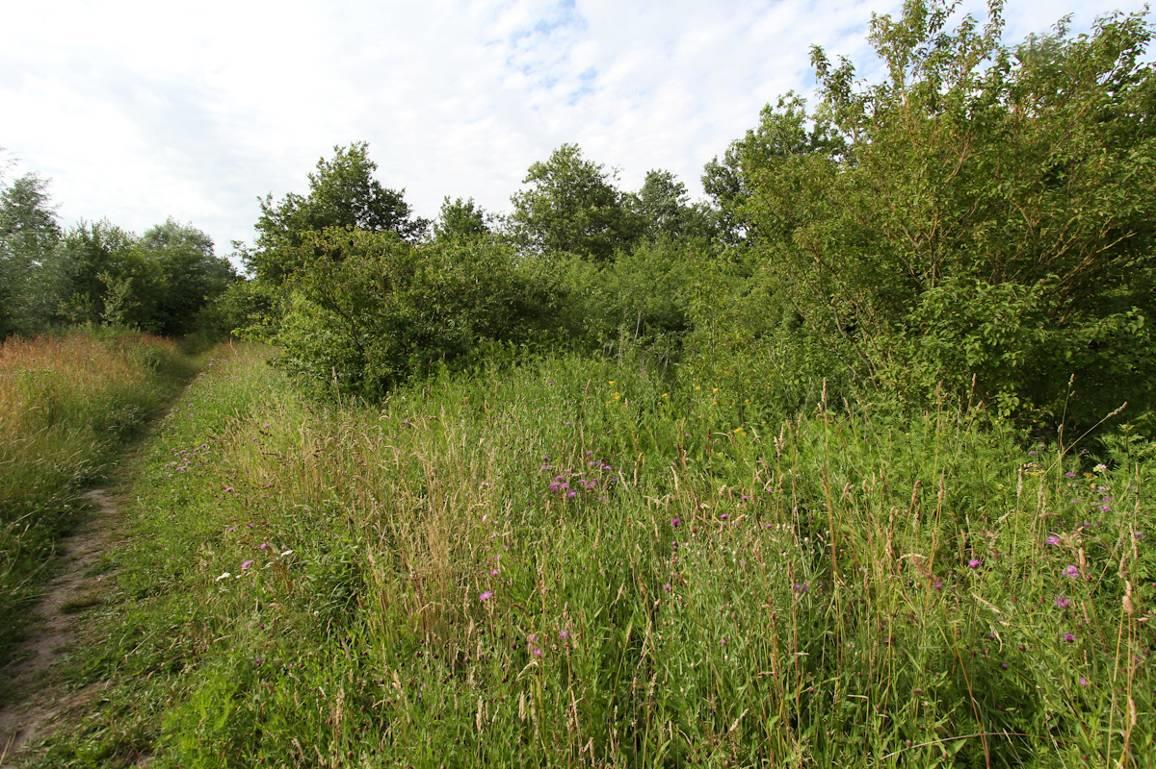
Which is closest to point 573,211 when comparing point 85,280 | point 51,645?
point 85,280

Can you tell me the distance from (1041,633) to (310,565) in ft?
11.4

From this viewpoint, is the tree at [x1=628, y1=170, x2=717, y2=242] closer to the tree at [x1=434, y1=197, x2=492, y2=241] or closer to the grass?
the tree at [x1=434, y1=197, x2=492, y2=241]

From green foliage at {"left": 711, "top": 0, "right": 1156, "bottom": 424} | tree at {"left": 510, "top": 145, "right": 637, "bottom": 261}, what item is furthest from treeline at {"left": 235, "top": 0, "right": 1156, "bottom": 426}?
tree at {"left": 510, "top": 145, "right": 637, "bottom": 261}

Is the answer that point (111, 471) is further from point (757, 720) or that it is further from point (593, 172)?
point (593, 172)

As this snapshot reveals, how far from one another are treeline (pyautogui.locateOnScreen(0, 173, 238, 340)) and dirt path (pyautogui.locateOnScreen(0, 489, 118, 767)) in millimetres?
13436

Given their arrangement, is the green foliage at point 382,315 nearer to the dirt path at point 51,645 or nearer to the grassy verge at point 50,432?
the grassy verge at point 50,432

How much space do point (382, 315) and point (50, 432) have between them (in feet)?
13.8

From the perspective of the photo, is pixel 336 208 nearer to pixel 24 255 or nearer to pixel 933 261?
pixel 24 255

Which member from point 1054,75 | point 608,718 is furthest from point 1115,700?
point 1054,75

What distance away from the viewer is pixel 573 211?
27.6 metres

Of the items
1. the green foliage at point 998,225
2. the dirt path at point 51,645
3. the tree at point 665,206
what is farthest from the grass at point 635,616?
the tree at point 665,206

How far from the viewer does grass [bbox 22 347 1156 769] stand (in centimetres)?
173

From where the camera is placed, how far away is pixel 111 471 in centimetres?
647

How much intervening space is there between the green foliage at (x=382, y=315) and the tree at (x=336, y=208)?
472 inches
